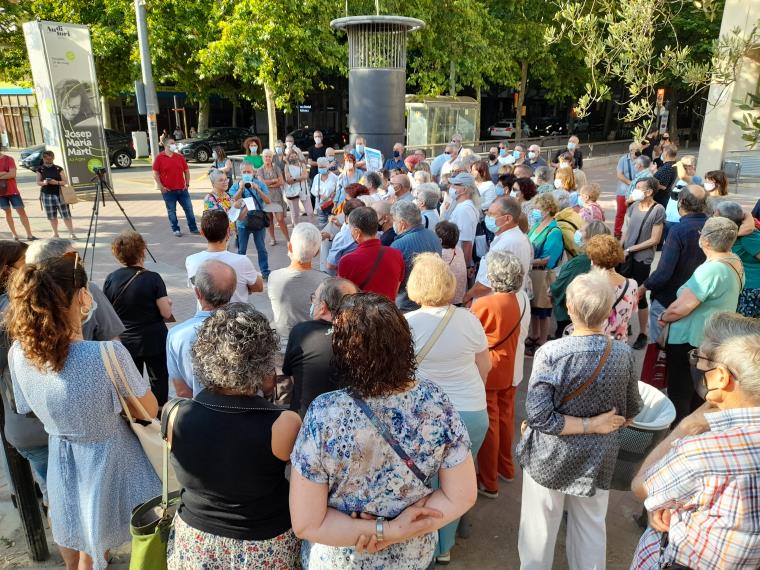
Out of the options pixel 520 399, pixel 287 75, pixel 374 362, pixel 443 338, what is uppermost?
pixel 287 75

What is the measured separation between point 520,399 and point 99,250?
7.53 metres

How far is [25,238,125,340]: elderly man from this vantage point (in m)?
2.97

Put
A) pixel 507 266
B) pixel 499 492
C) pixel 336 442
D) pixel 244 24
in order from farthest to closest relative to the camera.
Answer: pixel 244 24 < pixel 499 492 < pixel 507 266 < pixel 336 442

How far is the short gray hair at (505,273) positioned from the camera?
3254 mm

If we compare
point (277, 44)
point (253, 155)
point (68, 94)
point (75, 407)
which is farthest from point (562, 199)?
point (68, 94)

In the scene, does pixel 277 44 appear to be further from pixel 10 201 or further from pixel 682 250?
pixel 682 250

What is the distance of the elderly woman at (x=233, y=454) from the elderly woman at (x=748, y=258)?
3.80m

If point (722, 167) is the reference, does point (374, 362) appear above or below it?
above

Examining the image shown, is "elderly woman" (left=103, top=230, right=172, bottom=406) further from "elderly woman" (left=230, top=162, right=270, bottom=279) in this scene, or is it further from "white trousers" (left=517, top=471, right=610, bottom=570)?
"elderly woman" (left=230, top=162, right=270, bottom=279)

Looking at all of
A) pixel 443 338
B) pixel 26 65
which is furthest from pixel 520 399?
pixel 26 65

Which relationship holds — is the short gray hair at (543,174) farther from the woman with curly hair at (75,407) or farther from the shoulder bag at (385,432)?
the shoulder bag at (385,432)

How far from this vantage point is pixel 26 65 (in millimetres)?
20891

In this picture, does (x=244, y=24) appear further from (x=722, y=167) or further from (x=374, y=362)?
(x=374, y=362)

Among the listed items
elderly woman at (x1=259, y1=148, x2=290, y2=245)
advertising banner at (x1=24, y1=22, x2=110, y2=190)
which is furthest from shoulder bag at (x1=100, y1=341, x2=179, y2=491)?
advertising banner at (x1=24, y1=22, x2=110, y2=190)
